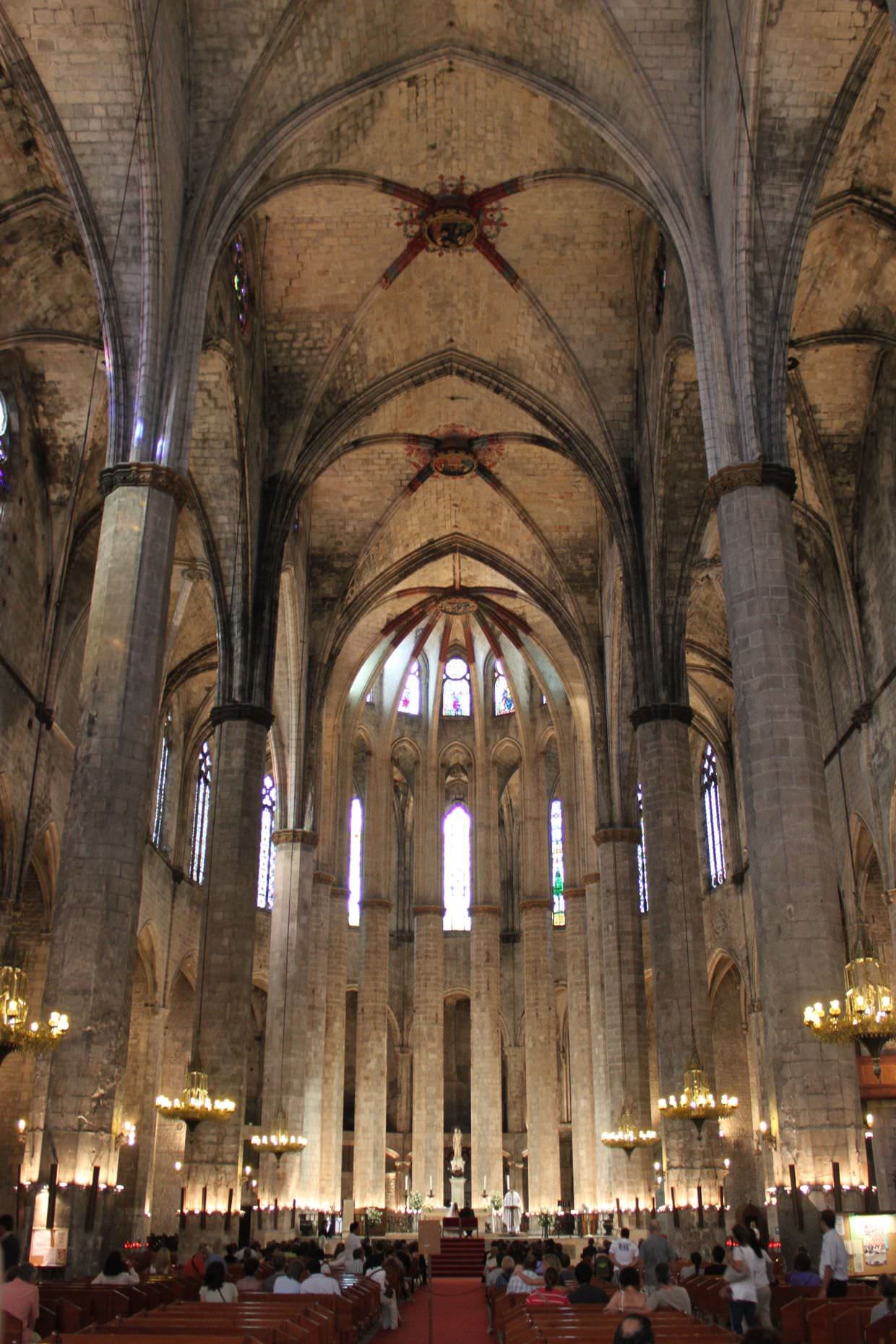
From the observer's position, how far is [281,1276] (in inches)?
441

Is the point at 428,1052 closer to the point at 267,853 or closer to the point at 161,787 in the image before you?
the point at 267,853

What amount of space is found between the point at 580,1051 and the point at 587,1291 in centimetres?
2372

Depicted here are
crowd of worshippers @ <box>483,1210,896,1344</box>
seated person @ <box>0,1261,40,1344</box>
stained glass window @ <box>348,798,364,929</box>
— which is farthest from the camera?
stained glass window @ <box>348,798,364,929</box>

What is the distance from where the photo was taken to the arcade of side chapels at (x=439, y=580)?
1475cm

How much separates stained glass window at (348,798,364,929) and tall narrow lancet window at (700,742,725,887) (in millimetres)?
11003

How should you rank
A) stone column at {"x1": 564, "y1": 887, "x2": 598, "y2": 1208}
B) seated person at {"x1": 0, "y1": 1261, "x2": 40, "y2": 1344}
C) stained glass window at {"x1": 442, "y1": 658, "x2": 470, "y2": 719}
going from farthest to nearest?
stained glass window at {"x1": 442, "y1": 658, "x2": 470, "y2": 719} → stone column at {"x1": 564, "y1": 887, "x2": 598, "y2": 1208} → seated person at {"x1": 0, "y1": 1261, "x2": 40, "y2": 1344}

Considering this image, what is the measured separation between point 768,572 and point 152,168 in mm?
9733

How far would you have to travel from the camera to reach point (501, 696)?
42.3 m

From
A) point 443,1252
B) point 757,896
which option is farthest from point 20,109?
point 443,1252

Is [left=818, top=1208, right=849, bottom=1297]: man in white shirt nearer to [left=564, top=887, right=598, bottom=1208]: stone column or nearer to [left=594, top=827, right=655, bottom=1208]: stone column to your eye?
[left=594, top=827, right=655, bottom=1208]: stone column

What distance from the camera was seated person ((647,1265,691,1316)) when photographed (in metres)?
9.80

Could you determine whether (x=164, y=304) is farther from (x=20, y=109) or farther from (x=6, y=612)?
(x=6, y=612)

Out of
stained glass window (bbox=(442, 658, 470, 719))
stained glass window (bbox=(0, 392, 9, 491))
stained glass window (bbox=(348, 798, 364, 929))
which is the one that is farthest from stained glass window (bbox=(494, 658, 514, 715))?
stained glass window (bbox=(0, 392, 9, 491))

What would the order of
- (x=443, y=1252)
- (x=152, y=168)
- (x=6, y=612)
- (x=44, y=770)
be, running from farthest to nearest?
1. (x=443, y=1252)
2. (x=44, y=770)
3. (x=6, y=612)
4. (x=152, y=168)
